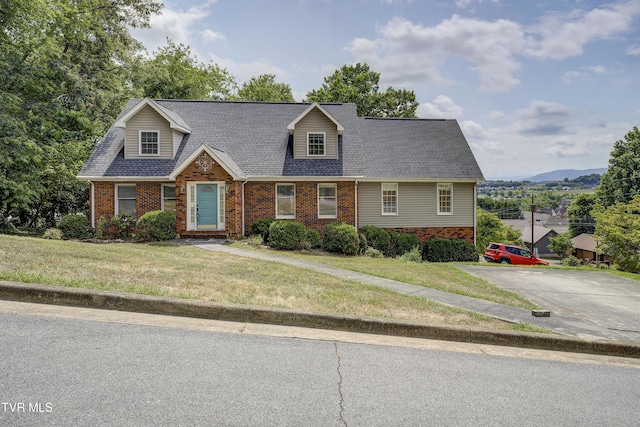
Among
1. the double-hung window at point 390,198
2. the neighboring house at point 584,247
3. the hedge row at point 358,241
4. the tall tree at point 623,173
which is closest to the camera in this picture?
the hedge row at point 358,241

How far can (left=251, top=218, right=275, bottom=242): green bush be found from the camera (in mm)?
19203

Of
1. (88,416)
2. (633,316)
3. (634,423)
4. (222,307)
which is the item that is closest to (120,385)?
(88,416)

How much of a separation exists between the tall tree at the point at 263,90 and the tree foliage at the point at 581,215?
49.7 meters

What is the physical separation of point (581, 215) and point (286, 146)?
195 ft

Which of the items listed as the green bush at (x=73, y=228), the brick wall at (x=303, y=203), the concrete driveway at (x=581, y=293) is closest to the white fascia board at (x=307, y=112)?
the brick wall at (x=303, y=203)

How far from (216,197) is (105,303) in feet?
44.0

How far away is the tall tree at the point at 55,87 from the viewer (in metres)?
18.9

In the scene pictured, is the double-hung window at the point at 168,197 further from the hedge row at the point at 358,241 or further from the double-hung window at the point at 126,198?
the hedge row at the point at 358,241

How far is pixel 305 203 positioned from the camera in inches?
814

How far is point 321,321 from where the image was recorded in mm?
6031

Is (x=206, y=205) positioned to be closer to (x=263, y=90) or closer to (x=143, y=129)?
(x=143, y=129)

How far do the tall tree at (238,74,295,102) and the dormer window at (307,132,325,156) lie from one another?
22.7 metres

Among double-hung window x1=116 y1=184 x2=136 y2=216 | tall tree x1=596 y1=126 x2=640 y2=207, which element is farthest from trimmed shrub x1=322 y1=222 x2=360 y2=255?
tall tree x1=596 y1=126 x2=640 y2=207

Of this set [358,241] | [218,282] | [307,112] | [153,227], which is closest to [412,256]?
[358,241]
